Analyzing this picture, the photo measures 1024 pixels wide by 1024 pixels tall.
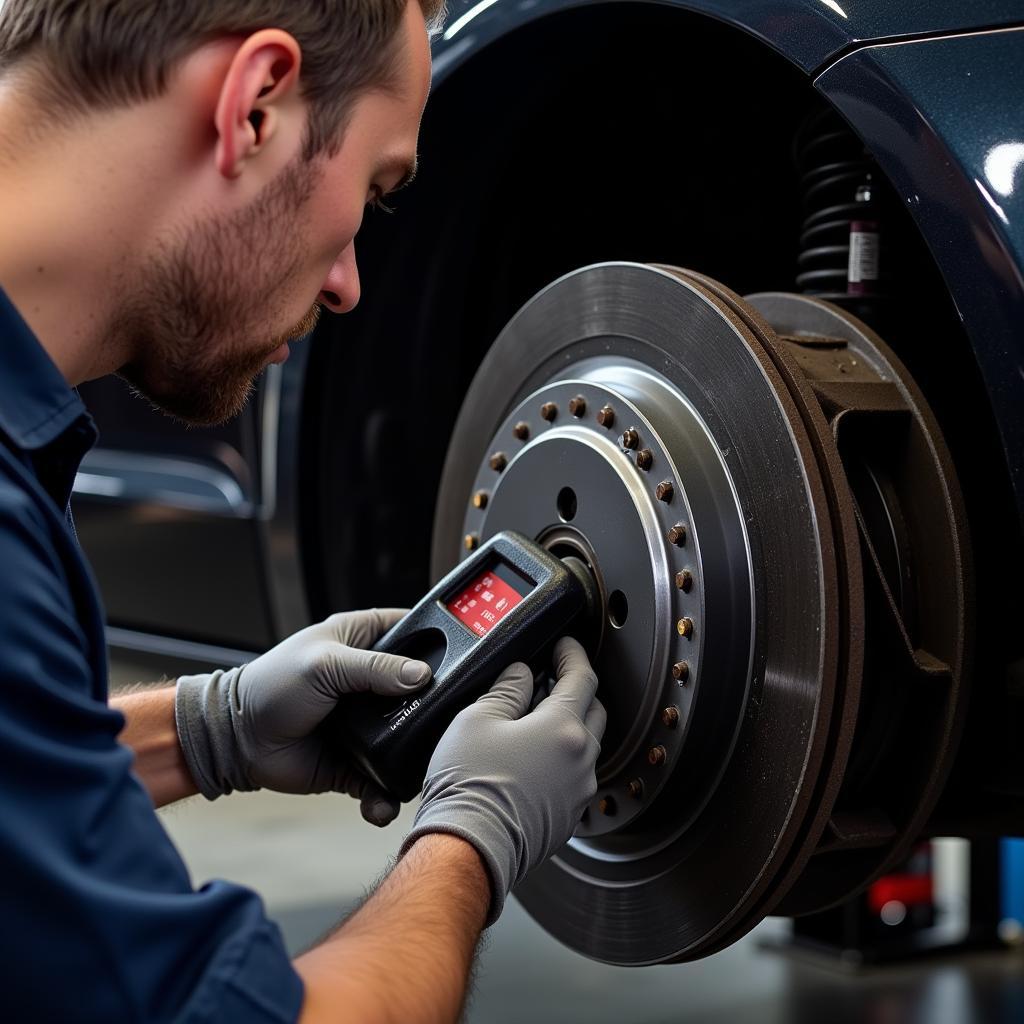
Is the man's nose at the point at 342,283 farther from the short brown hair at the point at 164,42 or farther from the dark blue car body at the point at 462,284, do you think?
the dark blue car body at the point at 462,284

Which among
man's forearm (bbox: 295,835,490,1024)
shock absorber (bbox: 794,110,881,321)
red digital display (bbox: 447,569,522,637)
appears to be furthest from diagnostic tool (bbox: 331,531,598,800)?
shock absorber (bbox: 794,110,881,321)

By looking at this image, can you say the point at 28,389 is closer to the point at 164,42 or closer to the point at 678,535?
the point at 164,42

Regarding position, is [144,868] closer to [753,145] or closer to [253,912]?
[253,912]

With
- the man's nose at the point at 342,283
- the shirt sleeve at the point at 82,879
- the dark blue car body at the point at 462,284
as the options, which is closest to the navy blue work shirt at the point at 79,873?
the shirt sleeve at the point at 82,879

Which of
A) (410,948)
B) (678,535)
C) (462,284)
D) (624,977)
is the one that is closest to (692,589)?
(678,535)

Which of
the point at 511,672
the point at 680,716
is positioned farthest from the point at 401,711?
the point at 680,716

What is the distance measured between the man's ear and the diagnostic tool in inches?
12.0

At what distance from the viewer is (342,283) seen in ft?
2.76

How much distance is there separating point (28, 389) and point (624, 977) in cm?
112

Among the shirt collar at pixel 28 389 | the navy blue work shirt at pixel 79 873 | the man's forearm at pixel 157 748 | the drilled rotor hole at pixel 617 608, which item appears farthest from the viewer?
the man's forearm at pixel 157 748

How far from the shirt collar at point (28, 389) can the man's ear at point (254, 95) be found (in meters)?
0.13

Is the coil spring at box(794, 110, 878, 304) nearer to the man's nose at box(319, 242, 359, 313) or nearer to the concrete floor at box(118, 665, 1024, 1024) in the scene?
the man's nose at box(319, 242, 359, 313)

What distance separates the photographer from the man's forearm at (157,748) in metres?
0.98

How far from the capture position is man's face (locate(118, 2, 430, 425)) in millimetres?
732
